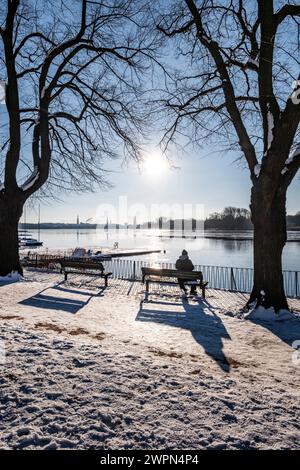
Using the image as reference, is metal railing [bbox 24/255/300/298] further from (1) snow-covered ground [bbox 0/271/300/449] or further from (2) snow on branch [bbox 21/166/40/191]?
(1) snow-covered ground [bbox 0/271/300/449]

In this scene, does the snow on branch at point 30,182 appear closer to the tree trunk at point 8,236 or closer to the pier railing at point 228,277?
the tree trunk at point 8,236

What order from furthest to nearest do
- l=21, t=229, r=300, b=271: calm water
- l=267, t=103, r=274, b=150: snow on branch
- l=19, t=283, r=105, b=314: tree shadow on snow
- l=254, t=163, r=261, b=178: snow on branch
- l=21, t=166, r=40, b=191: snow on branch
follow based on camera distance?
1. l=21, t=229, r=300, b=271: calm water
2. l=21, t=166, r=40, b=191: snow on branch
3. l=254, t=163, r=261, b=178: snow on branch
4. l=267, t=103, r=274, b=150: snow on branch
5. l=19, t=283, r=105, b=314: tree shadow on snow

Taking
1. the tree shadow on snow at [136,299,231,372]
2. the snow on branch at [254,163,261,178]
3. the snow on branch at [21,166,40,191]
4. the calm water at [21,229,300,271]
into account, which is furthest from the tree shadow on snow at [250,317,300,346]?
the calm water at [21,229,300,271]

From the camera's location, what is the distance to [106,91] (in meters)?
14.9

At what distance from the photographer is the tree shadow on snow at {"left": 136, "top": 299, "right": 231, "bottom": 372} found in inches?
212

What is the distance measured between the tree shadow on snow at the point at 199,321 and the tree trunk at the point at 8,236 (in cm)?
751

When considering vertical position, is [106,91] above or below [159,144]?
above

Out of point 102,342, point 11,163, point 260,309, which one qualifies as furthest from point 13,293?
point 260,309

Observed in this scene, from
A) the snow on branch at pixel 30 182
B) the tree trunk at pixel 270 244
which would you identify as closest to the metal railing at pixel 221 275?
the snow on branch at pixel 30 182

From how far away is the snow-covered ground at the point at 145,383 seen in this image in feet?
9.27

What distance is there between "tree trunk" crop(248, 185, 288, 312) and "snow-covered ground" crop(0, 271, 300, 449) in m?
1.22

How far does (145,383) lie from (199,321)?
391 centimetres
